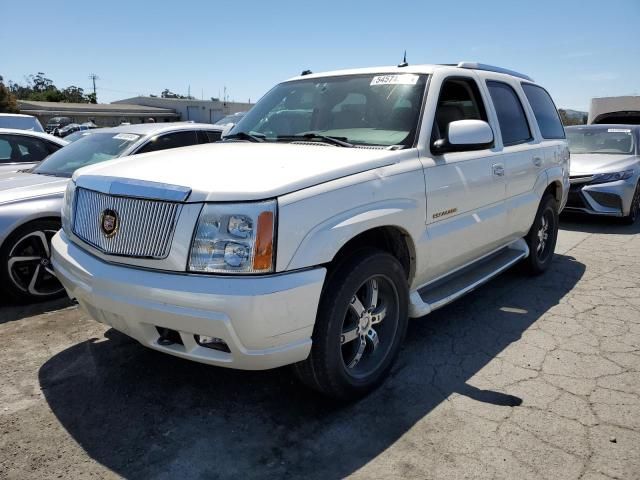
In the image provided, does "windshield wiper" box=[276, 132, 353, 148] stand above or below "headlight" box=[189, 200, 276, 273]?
above

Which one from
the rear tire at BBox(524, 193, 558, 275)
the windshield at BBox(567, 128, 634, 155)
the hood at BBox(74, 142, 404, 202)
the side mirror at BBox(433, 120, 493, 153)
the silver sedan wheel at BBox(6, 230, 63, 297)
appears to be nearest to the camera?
the hood at BBox(74, 142, 404, 202)

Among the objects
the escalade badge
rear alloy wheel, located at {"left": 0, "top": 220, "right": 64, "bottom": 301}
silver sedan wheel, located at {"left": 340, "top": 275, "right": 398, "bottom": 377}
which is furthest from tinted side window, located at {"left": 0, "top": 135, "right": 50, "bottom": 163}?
silver sedan wheel, located at {"left": 340, "top": 275, "right": 398, "bottom": 377}

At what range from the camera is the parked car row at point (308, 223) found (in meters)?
2.31

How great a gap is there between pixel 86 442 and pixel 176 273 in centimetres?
102

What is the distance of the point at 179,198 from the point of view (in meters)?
2.37

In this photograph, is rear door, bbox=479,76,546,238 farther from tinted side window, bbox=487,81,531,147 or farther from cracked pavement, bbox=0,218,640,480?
cracked pavement, bbox=0,218,640,480

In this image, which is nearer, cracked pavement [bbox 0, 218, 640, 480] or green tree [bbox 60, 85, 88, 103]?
cracked pavement [bbox 0, 218, 640, 480]

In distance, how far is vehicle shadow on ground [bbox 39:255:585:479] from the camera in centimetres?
241

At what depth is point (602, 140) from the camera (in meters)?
9.28

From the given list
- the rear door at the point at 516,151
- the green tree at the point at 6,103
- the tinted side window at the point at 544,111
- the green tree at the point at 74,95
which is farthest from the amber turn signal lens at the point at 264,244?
the green tree at the point at 74,95

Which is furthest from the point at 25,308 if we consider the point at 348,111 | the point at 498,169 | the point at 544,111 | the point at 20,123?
the point at 20,123

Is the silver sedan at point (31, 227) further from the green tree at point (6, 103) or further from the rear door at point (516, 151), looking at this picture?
the green tree at point (6, 103)

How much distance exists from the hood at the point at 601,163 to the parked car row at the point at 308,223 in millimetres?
3989

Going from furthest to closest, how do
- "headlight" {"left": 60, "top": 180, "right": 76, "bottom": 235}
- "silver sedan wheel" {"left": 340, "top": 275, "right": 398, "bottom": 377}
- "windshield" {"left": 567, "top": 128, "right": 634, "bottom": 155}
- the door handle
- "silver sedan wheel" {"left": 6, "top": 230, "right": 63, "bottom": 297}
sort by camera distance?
"windshield" {"left": 567, "top": 128, "right": 634, "bottom": 155} → "silver sedan wheel" {"left": 6, "top": 230, "right": 63, "bottom": 297} → the door handle → "headlight" {"left": 60, "top": 180, "right": 76, "bottom": 235} → "silver sedan wheel" {"left": 340, "top": 275, "right": 398, "bottom": 377}
